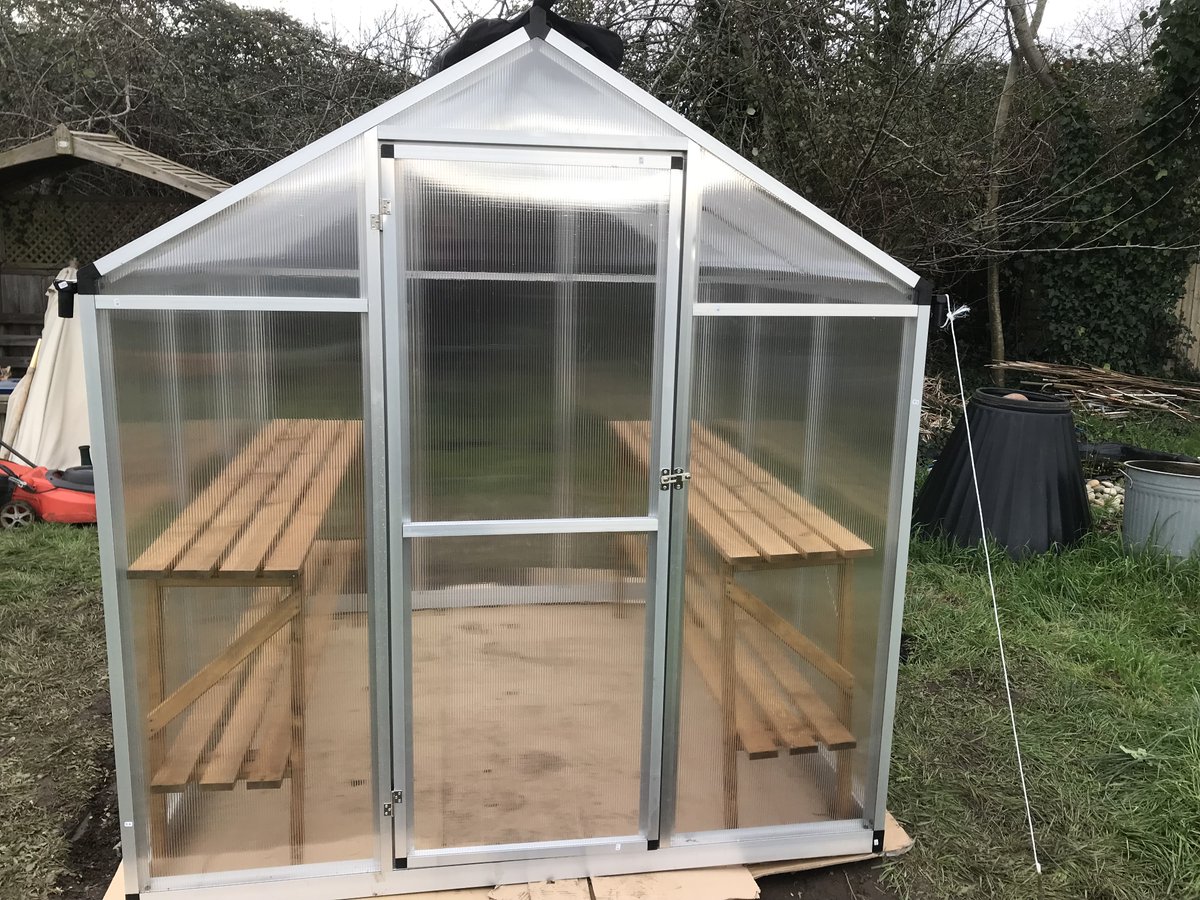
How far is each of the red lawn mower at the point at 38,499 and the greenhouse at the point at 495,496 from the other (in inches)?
148

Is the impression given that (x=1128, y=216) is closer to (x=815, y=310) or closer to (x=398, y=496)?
(x=815, y=310)

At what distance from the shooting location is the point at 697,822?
2.62 meters

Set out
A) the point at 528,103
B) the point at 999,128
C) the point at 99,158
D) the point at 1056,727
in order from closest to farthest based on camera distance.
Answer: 1. the point at 528,103
2. the point at 1056,727
3. the point at 99,158
4. the point at 999,128

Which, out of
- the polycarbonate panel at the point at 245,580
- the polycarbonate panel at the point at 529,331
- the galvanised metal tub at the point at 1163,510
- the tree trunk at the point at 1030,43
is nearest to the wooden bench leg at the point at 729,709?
the polycarbonate panel at the point at 529,331

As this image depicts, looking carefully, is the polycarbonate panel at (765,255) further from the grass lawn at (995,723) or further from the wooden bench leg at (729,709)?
the grass lawn at (995,723)

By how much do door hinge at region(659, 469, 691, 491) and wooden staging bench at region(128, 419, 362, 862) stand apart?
2.60 feet

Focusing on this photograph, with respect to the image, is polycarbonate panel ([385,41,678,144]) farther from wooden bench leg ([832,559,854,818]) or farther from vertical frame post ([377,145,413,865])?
wooden bench leg ([832,559,854,818])

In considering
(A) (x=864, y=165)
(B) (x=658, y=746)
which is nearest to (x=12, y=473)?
(B) (x=658, y=746)

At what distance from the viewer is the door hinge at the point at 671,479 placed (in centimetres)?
234

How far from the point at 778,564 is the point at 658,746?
24.5 inches

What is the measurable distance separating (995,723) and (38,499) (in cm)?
544

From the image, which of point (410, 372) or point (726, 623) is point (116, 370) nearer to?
point (410, 372)

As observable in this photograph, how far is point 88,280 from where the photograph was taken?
2004mm

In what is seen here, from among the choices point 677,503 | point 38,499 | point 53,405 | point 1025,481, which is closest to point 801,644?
point 677,503
